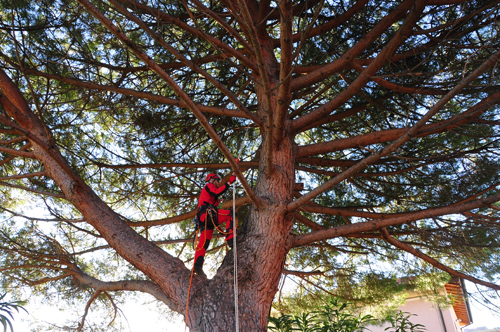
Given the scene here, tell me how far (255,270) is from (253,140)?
291 centimetres

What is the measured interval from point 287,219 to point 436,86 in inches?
91.3

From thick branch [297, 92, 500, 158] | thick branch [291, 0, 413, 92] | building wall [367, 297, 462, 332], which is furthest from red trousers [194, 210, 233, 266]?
building wall [367, 297, 462, 332]

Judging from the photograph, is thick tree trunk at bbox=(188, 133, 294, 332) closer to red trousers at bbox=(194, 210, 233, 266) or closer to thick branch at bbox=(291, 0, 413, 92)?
red trousers at bbox=(194, 210, 233, 266)

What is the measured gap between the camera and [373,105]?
458 centimetres

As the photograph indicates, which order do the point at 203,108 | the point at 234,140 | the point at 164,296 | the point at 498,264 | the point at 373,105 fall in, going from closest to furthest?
1. the point at 164,296
2. the point at 203,108
3. the point at 498,264
4. the point at 373,105
5. the point at 234,140

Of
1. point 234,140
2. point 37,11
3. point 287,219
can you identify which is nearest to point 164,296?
point 287,219

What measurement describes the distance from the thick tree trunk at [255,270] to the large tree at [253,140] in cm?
1

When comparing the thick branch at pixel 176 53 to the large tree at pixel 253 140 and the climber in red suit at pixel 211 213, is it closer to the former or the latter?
the large tree at pixel 253 140

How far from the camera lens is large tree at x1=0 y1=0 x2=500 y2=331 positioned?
307cm

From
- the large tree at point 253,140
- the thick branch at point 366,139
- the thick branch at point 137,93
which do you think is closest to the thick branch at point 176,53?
the large tree at point 253,140

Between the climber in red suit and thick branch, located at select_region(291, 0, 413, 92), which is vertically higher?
thick branch, located at select_region(291, 0, 413, 92)

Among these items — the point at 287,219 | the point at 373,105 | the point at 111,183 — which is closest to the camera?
the point at 287,219

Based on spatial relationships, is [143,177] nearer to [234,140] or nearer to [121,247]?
[234,140]

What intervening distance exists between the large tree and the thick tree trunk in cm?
1
